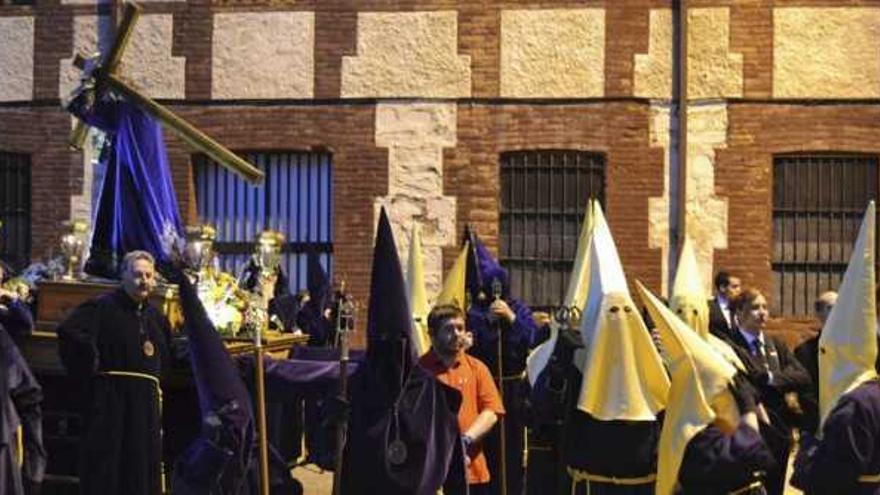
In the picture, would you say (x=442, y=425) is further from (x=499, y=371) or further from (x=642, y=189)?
(x=642, y=189)

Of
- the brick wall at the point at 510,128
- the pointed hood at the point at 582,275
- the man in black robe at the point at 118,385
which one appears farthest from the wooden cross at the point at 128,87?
the brick wall at the point at 510,128

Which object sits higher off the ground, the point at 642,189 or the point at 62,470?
the point at 642,189

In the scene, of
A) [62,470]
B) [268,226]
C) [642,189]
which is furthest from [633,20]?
[62,470]

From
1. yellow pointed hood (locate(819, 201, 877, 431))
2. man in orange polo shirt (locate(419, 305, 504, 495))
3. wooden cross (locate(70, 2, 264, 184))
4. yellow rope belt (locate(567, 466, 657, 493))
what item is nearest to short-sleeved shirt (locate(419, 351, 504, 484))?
man in orange polo shirt (locate(419, 305, 504, 495))

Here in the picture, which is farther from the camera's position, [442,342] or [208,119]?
[208,119]

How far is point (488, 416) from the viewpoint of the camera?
321 inches

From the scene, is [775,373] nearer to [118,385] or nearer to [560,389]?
[560,389]

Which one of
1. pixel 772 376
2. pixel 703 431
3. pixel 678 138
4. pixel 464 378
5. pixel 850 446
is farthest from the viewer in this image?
pixel 678 138

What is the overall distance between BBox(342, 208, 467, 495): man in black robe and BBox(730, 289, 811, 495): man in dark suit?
1.60m

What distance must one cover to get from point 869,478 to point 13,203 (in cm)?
1163

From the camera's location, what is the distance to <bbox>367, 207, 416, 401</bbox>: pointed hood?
7.85 m

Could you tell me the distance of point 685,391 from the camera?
282 inches

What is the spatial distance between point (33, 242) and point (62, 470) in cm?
694

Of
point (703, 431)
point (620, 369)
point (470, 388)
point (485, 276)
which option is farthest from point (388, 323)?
point (485, 276)
